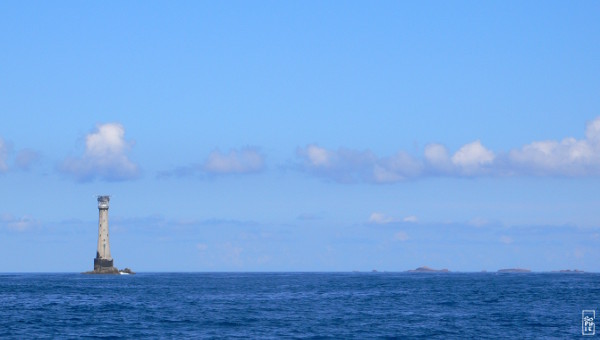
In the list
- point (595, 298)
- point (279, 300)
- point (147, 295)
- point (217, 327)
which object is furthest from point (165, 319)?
→ point (595, 298)

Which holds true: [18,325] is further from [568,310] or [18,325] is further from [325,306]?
[568,310]

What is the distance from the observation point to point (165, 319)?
83.6 meters

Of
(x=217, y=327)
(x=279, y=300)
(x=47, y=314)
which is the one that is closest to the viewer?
(x=217, y=327)

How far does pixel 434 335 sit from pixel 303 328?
11783mm

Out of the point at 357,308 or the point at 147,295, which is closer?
the point at 357,308

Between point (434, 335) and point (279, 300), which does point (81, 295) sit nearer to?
point (279, 300)

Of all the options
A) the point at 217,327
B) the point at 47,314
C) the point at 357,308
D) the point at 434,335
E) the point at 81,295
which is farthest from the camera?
the point at 81,295

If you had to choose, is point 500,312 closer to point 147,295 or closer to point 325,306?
point 325,306

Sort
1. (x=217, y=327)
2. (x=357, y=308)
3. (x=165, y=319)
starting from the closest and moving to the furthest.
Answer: (x=217, y=327) → (x=165, y=319) → (x=357, y=308)

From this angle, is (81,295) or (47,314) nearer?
(47,314)

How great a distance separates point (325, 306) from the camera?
332 ft

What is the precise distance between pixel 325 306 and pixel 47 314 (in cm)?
3201

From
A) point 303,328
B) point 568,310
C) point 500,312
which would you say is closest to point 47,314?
point 303,328

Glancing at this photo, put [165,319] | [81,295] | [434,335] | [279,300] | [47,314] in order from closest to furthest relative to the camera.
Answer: [434,335]
[165,319]
[47,314]
[279,300]
[81,295]
